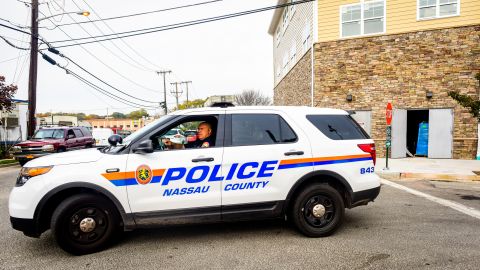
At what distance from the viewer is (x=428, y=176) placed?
927cm

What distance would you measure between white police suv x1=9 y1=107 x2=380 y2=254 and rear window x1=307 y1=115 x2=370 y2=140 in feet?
0.06

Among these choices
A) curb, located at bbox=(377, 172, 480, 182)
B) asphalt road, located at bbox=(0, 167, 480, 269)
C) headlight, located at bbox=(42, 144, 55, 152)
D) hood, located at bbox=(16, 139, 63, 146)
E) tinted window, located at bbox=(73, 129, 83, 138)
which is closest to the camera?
asphalt road, located at bbox=(0, 167, 480, 269)

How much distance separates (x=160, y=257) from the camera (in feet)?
11.8

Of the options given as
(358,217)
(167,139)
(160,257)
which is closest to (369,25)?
(358,217)

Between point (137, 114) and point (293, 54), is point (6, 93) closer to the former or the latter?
point (293, 54)

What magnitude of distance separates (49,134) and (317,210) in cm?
1342

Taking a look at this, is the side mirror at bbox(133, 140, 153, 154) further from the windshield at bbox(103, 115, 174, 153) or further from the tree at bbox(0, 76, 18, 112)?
the tree at bbox(0, 76, 18, 112)

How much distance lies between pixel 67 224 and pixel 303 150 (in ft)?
10.2

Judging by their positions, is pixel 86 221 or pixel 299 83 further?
pixel 299 83

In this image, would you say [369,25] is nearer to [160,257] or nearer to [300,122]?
[300,122]

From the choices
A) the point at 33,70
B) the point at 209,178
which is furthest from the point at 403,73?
the point at 33,70

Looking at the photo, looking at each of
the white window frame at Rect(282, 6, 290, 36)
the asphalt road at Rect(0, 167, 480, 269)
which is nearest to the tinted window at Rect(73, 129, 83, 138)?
the asphalt road at Rect(0, 167, 480, 269)

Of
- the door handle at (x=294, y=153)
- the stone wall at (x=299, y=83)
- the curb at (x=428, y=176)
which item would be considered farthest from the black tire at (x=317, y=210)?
the stone wall at (x=299, y=83)

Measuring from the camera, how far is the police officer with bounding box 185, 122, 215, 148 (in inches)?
157
